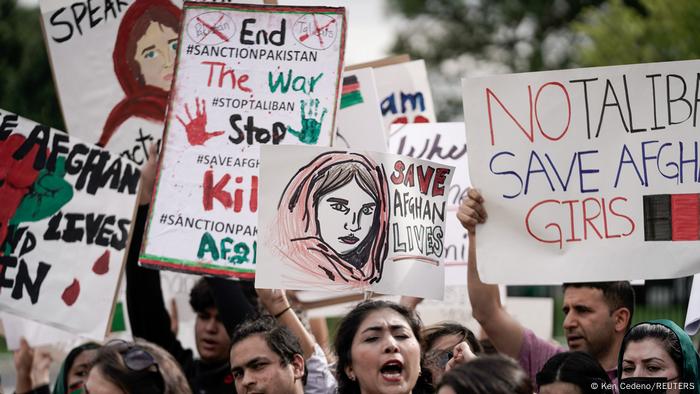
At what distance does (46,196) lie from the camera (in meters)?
5.94

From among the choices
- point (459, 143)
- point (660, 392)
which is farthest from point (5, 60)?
point (660, 392)

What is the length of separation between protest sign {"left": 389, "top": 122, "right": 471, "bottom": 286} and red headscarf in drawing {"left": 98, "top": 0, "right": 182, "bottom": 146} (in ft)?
4.25

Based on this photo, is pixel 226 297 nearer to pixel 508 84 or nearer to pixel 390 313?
pixel 390 313

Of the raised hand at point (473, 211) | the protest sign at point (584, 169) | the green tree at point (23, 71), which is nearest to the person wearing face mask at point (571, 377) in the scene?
the protest sign at point (584, 169)

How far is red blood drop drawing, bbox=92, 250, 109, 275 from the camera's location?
5901mm

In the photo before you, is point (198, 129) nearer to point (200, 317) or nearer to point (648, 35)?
point (200, 317)

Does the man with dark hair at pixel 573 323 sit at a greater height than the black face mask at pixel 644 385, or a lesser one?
greater

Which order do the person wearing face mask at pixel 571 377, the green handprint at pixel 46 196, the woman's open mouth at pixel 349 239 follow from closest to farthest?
the person wearing face mask at pixel 571 377
the woman's open mouth at pixel 349 239
the green handprint at pixel 46 196

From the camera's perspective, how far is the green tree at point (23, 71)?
3197 cm

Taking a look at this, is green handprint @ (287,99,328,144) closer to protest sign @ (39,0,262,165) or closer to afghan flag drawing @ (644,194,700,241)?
protest sign @ (39,0,262,165)

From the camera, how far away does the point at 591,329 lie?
541 cm

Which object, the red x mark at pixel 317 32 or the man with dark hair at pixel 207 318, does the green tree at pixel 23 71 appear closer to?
the man with dark hair at pixel 207 318

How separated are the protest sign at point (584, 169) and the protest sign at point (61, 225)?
188cm

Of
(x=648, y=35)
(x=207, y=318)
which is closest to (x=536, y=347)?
(x=207, y=318)
